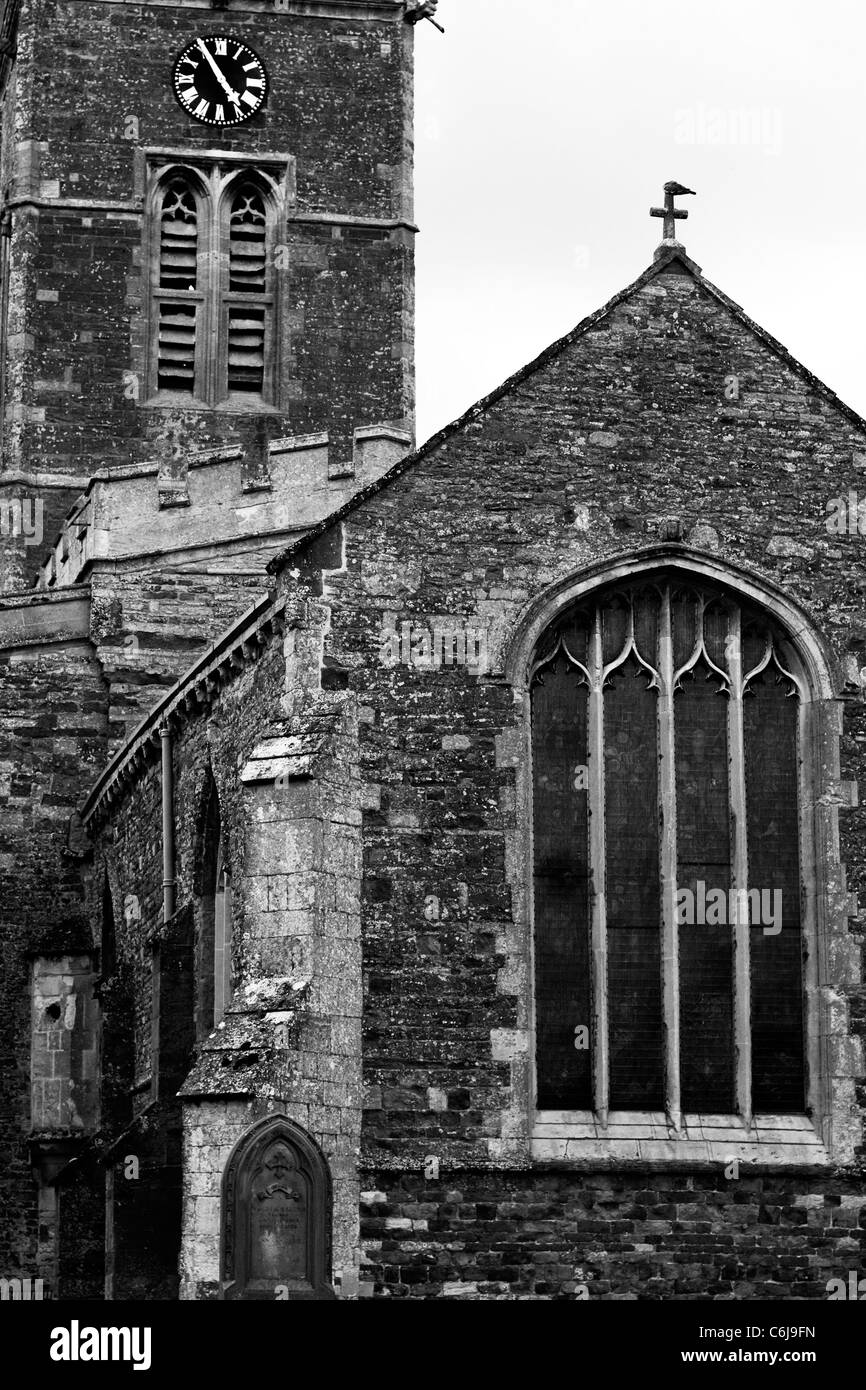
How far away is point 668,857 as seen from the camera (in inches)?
1169

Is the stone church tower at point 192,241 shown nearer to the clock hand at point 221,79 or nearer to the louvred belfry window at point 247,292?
the louvred belfry window at point 247,292

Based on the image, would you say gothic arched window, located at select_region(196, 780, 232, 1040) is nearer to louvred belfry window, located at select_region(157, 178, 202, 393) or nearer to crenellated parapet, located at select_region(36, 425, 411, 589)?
crenellated parapet, located at select_region(36, 425, 411, 589)

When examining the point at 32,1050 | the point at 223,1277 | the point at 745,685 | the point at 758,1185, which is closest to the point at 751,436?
the point at 745,685

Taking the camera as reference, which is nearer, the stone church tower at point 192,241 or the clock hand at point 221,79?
the stone church tower at point 192,241

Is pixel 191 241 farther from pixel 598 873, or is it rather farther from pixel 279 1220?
pixel 279 1220

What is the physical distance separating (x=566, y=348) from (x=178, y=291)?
20015mm

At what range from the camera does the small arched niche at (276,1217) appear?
27.1 metres

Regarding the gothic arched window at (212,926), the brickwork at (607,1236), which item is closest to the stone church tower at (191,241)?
the gothic arched window at (212,926)

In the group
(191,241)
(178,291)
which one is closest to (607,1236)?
(178,291)

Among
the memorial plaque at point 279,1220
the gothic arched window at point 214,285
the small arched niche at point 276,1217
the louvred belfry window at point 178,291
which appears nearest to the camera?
the small arched niche at point 276,1217

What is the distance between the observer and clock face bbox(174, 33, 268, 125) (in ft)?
164

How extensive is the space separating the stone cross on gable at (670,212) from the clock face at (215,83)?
19639 mm

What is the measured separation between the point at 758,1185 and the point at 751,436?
22.4 feet

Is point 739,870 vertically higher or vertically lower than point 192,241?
lower
